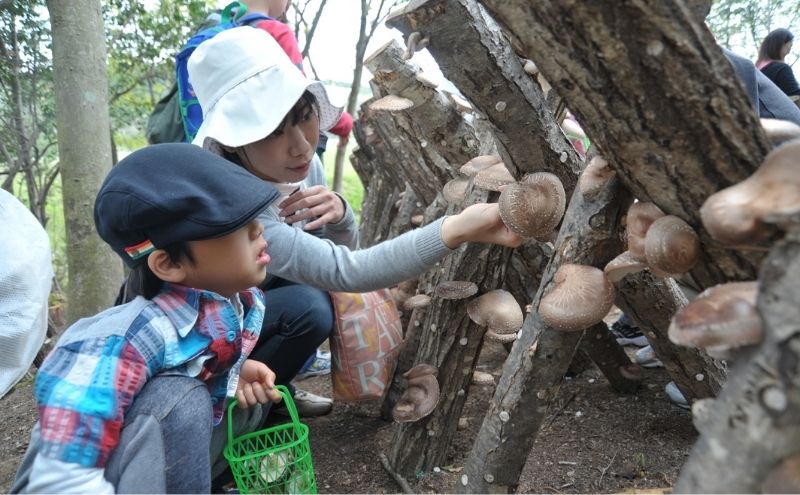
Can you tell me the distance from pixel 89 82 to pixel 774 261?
13.5 ft

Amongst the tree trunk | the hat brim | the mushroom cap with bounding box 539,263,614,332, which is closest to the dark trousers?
the hat brim

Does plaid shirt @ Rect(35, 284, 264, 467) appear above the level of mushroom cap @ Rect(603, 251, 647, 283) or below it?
below

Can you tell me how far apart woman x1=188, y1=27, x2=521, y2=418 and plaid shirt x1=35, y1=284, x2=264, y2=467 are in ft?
1.21

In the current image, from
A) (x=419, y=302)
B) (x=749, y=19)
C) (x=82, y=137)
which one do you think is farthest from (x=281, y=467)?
(x=749, y=19)

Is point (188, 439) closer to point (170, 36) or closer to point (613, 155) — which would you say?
point (613, 155)

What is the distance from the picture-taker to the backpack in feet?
8.88

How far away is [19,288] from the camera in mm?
2412

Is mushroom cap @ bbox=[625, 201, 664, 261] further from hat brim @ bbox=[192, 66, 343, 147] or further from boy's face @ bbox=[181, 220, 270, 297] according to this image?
hat brim @ bbox=[192, 66, 343, 147]

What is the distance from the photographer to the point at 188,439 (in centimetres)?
158

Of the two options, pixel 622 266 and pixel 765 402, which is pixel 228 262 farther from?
pixel 765 402

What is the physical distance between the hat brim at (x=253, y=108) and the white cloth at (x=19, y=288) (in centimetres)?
105

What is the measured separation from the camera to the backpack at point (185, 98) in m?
2.71

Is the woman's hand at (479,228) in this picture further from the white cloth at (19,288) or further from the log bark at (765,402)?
the white cloth at (19,288)

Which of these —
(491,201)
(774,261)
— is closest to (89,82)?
(491,201)
